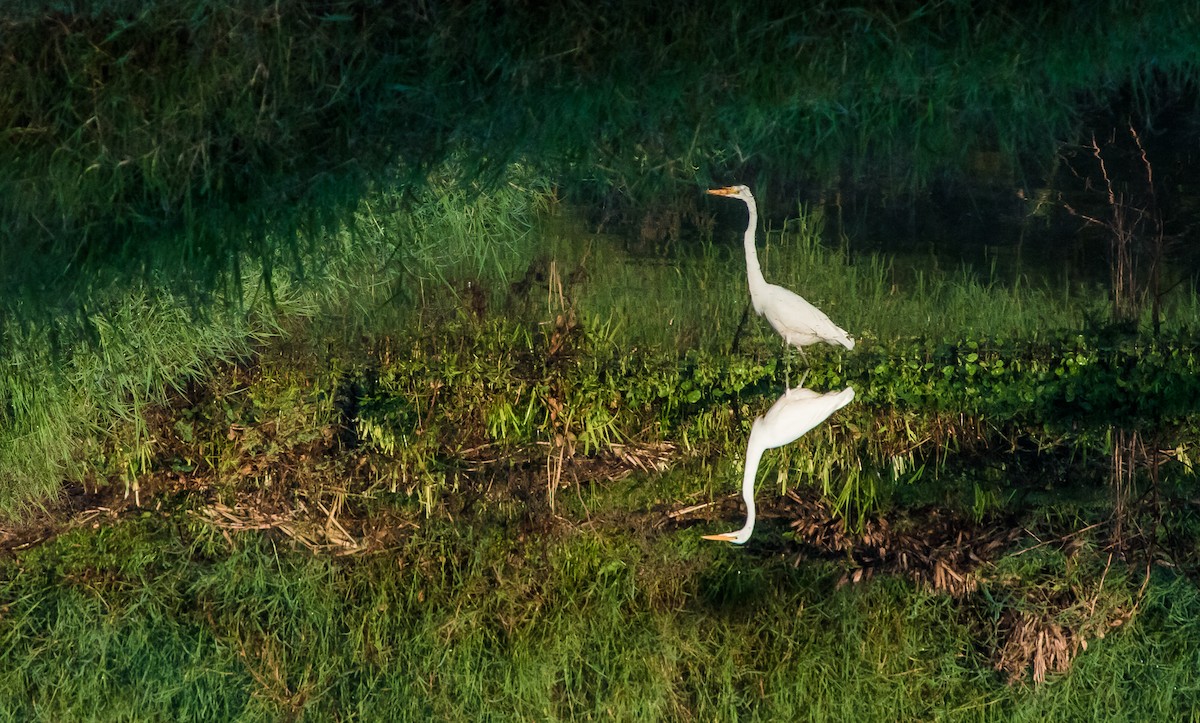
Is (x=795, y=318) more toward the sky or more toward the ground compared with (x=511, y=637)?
more toward the sky

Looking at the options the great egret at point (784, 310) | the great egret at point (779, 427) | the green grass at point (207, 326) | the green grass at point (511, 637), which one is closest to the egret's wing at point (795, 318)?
the great egret at point (784, 310)

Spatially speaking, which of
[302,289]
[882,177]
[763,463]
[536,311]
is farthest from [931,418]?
[302,289]

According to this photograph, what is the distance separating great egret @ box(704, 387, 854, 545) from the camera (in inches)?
122

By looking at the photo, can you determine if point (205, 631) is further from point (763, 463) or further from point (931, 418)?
point (931, 418)

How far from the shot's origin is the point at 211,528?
3492 mm

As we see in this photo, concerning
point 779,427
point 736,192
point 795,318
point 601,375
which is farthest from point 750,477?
point 736,192

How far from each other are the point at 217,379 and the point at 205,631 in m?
0.78

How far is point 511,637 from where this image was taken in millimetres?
3277

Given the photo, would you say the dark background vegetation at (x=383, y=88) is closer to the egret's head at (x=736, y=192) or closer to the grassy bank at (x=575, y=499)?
the egret's head at (x=736, y=192)

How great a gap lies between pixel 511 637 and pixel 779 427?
1.01 m

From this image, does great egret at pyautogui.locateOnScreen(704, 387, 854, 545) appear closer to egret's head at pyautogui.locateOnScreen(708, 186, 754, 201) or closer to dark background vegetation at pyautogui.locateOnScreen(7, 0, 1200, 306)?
egret's head at pyautogui.locateOnScreen(708, 186, 754, 201)

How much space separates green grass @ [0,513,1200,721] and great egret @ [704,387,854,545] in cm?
32

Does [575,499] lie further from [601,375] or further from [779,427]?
[779,427]

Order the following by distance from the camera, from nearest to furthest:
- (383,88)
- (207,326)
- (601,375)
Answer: (383,88) < (207,326) < (601,375)
